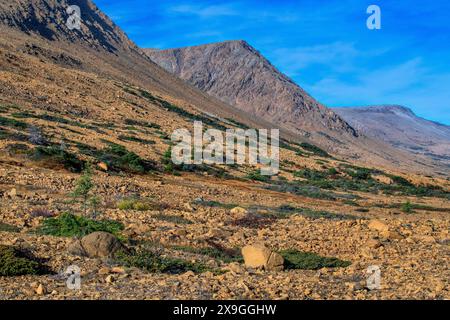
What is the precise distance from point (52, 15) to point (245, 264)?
2771 inches

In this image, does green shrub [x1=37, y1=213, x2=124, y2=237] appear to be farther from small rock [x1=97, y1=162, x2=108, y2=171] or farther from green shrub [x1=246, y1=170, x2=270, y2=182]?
green shrub [x1=246, y1=170, x2=270, y2=182]

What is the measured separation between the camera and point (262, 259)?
32.9 ft

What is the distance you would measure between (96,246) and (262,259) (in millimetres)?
3268

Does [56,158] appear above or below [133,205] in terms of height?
above

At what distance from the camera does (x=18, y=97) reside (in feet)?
125

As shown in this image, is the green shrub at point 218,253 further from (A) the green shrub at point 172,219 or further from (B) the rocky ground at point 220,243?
(A) the green shrub at point 172,219

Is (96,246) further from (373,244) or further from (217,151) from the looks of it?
(217,151)

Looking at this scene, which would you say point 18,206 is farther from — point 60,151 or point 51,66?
point 51,66

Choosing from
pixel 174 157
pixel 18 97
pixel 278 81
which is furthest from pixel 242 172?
pixel 278 81

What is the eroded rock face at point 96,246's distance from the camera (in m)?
9.57

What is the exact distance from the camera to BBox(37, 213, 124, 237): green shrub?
1098 centimetres

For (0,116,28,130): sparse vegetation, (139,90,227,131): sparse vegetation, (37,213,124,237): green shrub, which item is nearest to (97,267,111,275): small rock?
(37,213,124,237): green shrub

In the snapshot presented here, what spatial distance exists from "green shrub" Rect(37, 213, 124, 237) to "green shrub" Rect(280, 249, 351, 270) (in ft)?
12.7

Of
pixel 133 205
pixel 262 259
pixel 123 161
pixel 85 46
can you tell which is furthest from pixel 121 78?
pixel 262 259
